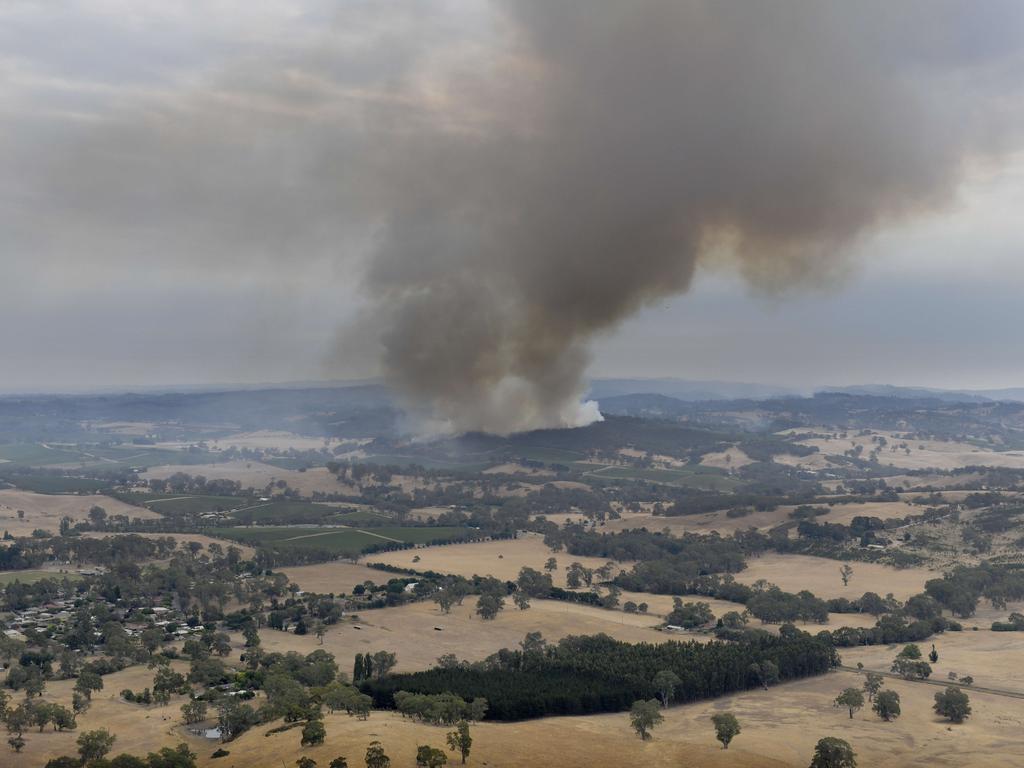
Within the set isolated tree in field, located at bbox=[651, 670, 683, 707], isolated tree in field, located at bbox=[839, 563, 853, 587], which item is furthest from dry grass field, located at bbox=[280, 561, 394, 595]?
isolated tree in field, located at bbox=[839, 563, 853, 587]

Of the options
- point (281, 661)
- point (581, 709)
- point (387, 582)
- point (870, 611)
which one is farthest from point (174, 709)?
point (870, 611)

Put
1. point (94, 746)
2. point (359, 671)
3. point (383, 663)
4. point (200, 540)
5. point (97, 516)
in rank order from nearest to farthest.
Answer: point (94, 746), point (359, 671), point (383, 663), point (200, 540), point (97, 516)

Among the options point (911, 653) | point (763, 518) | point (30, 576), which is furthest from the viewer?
point (763, 518)

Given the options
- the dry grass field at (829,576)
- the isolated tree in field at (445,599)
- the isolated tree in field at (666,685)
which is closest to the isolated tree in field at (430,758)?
the isolated tree in field at (666,685)

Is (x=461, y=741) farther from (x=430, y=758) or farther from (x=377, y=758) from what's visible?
(x=377, y=758)

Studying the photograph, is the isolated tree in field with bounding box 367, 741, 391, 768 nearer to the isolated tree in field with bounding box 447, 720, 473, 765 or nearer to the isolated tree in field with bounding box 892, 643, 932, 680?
the isolated tree in field with bounding box 447, 720, 473, 765

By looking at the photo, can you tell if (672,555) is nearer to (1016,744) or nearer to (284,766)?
(1016,744)

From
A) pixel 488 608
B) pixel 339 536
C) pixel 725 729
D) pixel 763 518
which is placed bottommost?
pixel 339 536

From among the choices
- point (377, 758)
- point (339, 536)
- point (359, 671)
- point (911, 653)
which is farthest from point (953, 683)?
point (339, 536)
